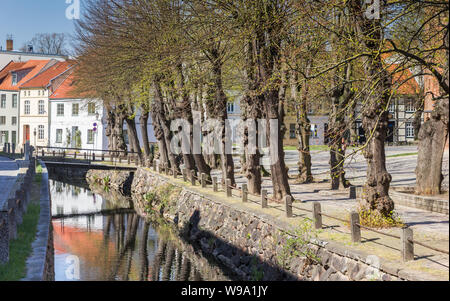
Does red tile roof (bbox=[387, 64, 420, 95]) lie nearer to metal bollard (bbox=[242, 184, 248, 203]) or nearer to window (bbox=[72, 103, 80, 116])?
metal bollard (bbox=[242, 184, 248, 203])

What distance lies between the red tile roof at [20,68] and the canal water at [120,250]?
50.4 m

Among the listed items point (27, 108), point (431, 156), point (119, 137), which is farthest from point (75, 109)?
point (431, 156)

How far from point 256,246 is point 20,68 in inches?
2765

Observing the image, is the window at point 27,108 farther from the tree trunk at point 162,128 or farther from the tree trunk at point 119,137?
the tree trunk at point 162,128

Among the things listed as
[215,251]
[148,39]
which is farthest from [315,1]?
[148,39]

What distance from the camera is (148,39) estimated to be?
76.7 ft

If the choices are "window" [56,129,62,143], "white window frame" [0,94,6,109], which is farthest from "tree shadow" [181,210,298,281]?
"white window frame" [0,94,6,109]

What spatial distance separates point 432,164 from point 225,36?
7642mm

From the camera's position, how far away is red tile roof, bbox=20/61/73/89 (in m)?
71.5

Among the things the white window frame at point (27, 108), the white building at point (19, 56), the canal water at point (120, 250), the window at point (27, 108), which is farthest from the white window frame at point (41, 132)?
the canal water at point (120, 250)

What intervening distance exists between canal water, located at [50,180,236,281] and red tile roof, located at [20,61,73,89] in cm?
4432

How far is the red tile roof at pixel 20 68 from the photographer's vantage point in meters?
76.7

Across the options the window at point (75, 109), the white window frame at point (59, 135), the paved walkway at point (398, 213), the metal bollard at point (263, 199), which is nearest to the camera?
the paved walkway at point (398, 213)
